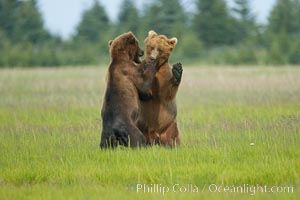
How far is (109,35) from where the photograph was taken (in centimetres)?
5278

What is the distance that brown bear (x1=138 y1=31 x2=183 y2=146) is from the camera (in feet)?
29.7

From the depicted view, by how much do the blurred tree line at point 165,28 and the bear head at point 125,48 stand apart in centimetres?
3737

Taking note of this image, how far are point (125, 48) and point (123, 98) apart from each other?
2.63ft

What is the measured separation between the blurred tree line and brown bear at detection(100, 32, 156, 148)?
37.7 metres

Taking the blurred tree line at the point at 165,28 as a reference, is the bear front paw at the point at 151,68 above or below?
below

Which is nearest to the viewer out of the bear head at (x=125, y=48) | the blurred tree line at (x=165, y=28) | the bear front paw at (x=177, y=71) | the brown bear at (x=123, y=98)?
the brown bear at (x=123, y=98)

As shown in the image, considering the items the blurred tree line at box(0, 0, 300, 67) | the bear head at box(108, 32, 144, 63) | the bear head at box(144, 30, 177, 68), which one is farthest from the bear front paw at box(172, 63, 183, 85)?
the blurred tree line at box(0, 0, 300, 67)

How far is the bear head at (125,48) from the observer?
897 centimetres

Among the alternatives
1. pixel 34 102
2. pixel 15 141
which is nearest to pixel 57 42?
pixel 34 102

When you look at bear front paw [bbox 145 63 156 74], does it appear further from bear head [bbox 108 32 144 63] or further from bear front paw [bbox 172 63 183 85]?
bear head [bbox 108 32 144 63]

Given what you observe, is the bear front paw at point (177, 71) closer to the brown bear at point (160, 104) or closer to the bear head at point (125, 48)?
the brown bear at point (160, 104)

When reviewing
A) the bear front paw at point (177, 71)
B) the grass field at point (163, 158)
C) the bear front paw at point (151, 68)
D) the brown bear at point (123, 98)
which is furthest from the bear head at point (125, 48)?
the grass field at point (163, 158)

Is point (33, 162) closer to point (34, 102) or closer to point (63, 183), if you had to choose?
point (63, 183)

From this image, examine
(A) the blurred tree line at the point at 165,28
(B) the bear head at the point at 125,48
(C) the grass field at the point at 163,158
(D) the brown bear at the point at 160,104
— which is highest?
(A) the blurred tree line at the point at 165,28
